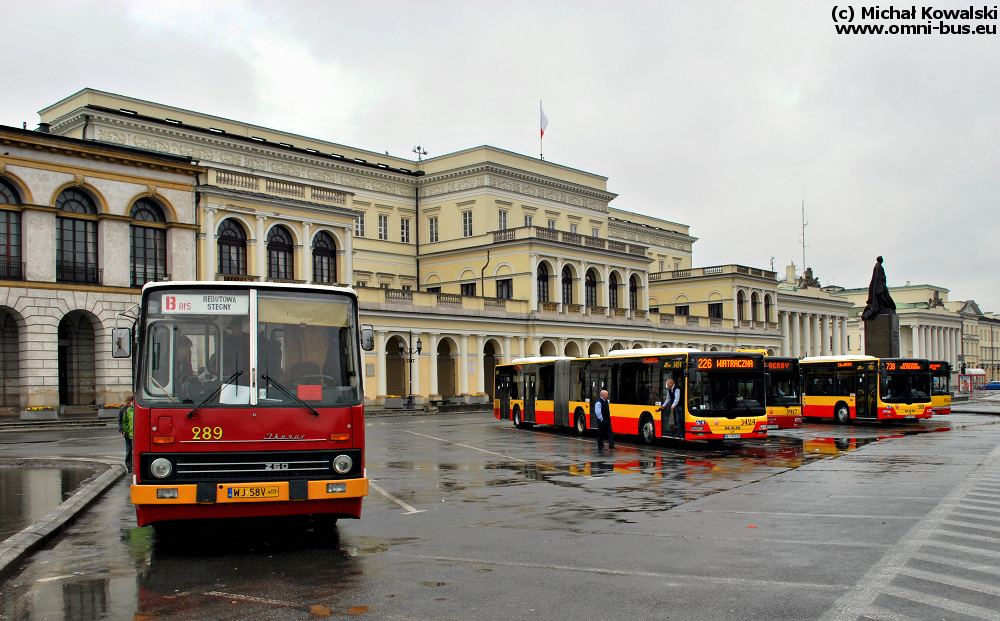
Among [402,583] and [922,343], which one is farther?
[922,343]

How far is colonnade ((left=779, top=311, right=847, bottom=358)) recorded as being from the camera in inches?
3964

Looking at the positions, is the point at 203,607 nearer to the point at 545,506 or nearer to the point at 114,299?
the point at 545,506

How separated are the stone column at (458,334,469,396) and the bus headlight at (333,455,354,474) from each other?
49.0 m

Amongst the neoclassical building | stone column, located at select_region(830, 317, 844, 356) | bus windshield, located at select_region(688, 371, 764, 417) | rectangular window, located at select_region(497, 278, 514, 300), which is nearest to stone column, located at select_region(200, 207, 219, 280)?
the neoclassical building

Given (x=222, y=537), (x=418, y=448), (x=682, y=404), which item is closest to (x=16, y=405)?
(x=418, y=448)

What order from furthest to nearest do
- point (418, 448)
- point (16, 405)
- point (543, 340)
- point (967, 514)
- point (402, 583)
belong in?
point (543, 340) < point (16, 405) < point (418, 448) < point (967, 514) < point (402, 583)

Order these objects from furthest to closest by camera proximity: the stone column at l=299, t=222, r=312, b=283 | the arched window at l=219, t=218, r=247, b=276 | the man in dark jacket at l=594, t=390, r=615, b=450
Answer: the stone column at l=299, t=222, r=312, b=283, the arched window at l=219, t=218, r=247, b=276, the man in dark jacket at l=594, t=390, r=615, b=450

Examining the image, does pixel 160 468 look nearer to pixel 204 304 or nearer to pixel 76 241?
pixel 204 304

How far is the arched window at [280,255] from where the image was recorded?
163ft

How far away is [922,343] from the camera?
134m

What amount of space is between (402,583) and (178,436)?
3058 mm

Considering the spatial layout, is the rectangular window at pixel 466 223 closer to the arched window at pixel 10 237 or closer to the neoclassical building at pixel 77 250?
the neoclassical building at pixel 77 250

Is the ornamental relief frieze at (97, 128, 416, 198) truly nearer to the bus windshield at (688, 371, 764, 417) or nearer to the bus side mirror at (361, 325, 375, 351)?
the bus windshield at (688, 371, 764, 417)

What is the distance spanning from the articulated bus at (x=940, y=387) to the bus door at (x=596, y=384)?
16148mm
